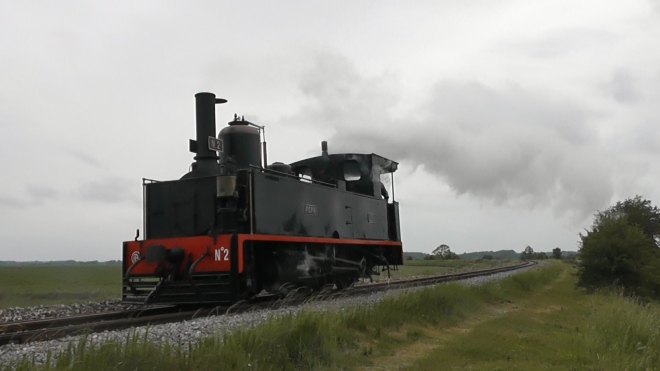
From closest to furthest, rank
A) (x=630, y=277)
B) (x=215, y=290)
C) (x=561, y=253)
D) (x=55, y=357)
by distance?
(x=55, y=357)
(x=215, y=290)
(x=630, y=277)
(x=561, y=253)

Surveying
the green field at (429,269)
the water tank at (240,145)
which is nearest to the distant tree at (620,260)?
the green field at (429,269)

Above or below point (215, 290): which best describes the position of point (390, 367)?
below

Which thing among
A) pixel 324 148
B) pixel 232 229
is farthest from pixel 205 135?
pixel 324 148

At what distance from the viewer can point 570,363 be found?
7.29 meters

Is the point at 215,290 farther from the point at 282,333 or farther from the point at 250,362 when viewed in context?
the point at 250,362

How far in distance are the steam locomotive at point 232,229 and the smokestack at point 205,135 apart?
0.06 feet

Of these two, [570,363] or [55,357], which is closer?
[55,357]

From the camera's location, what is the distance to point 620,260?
20047mm

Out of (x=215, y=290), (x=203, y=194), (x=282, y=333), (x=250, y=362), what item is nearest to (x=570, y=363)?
(x=282, y=333)

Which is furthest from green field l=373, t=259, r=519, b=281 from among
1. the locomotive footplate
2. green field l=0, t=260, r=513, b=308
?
the locomotive footplate

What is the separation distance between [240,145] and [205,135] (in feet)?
2.42

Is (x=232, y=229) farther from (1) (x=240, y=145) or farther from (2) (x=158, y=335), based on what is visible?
(2) (x=158, y=335)

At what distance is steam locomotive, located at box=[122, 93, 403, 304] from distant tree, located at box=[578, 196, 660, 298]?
439 inches

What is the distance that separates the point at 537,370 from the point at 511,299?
901 cm
